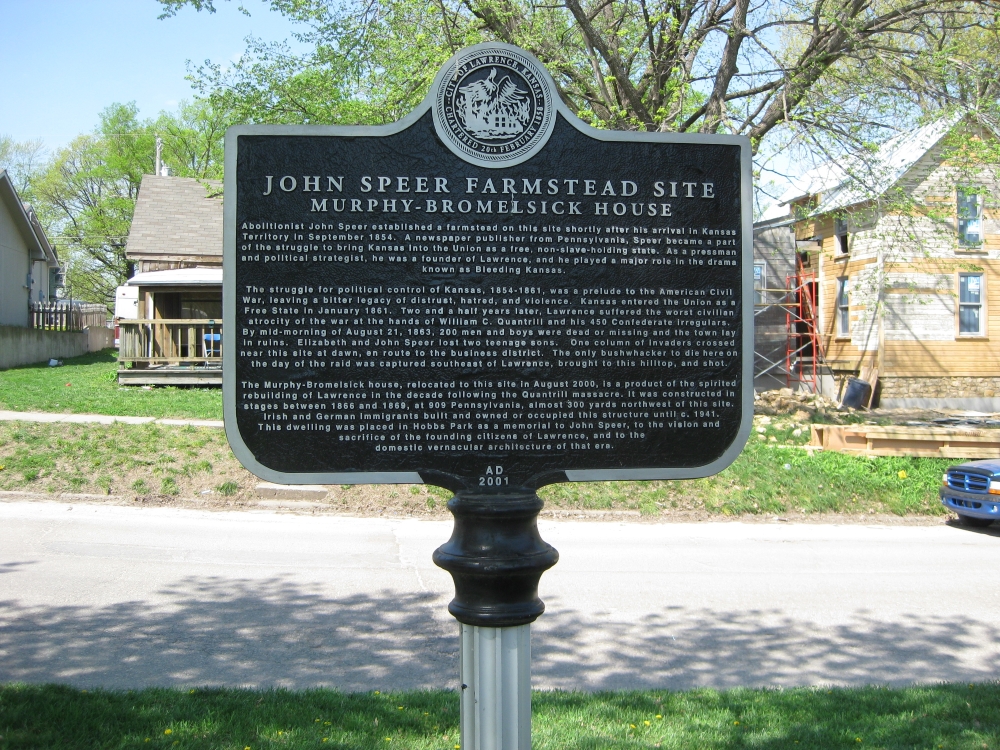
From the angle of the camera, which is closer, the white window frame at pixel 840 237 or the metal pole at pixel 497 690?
the metal pole at pixel 497 690

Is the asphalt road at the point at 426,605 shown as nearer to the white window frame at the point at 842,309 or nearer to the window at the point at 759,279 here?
the white window frame at the point at 842,309

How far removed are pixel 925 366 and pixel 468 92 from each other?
22981 millimetres

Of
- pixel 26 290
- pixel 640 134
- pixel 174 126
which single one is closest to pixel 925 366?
pixel 640 134

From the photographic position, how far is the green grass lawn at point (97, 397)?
48.9ft

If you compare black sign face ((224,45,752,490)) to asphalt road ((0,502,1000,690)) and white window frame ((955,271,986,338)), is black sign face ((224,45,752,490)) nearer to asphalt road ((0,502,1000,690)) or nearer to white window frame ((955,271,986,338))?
asphalt road ((0,502,1000,690))

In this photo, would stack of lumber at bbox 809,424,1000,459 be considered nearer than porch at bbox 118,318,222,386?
Yes

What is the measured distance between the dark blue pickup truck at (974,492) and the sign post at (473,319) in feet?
28.5

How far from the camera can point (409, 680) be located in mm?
5324

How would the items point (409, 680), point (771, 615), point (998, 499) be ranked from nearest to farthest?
1. point (409, 680)
2. point (771, 615)
3. point (998, 499)

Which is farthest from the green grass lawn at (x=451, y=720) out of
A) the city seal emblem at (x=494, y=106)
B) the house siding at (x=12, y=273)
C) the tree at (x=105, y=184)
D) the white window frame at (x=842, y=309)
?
the tree at (x=105, y=184)

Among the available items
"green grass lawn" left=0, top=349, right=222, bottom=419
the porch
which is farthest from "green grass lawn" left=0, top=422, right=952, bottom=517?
the porch

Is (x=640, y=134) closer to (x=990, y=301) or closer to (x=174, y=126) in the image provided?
(x=990, y=301)

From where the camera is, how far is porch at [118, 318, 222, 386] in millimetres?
19719

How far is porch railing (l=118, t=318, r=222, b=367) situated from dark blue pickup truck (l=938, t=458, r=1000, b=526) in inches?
604
